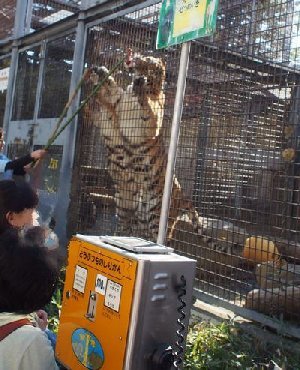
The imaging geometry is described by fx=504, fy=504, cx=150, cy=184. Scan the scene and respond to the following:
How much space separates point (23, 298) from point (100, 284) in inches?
17.8

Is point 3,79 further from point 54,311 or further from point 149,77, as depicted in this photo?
point 54,311

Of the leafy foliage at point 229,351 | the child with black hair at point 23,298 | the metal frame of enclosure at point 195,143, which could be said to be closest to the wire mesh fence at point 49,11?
the metal frame of enclosure at point 195,143

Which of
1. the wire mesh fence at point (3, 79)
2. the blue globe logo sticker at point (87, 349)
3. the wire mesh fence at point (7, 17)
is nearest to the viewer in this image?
the blue globe logo sticker at point (87, 349)

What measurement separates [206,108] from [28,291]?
133 inches

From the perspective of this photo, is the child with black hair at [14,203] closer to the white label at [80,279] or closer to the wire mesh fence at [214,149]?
the white label at [80,279]

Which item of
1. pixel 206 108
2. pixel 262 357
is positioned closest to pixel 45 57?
pixel 206 108

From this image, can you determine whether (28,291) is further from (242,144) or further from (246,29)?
(242,144)

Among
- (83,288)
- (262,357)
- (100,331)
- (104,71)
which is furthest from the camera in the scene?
(104,71)

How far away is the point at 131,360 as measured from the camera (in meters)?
1.97

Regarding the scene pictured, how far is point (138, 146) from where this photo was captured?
591 centimetres

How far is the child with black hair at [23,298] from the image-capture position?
170 centimetres

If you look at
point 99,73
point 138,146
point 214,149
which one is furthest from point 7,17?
point 214,149

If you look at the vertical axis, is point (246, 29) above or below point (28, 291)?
above

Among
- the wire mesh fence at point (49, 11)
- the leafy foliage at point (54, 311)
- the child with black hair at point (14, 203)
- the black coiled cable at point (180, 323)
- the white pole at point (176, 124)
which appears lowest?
the leafy foliage at point (54, 311)
